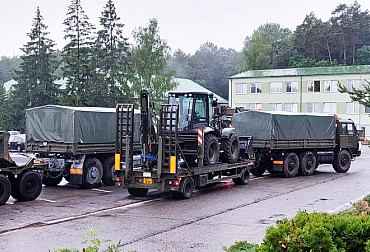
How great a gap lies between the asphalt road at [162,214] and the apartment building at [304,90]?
49.2 meters

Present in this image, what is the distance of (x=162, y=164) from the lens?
1578 cm

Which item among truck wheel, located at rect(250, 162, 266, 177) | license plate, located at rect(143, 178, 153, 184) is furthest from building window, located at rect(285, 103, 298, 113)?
license plate, located at rect(143, 178, 153, 184)

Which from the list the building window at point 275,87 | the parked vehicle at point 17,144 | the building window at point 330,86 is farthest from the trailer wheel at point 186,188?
the building window at point 275,87

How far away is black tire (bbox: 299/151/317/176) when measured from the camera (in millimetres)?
24062

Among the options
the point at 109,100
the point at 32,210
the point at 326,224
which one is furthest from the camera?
the point at 109,100

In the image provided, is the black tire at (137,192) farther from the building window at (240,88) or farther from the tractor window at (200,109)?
the building window at (240,88)

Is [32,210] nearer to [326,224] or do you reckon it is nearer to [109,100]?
[326,224]

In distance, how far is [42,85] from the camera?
54719mm

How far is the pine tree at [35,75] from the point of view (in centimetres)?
5481

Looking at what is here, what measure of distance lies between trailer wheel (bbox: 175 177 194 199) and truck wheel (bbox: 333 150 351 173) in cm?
1209

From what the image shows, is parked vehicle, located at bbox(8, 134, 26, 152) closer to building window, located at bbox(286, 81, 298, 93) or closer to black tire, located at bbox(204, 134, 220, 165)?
black tire, located at bbox(204, 134, 220, 165)

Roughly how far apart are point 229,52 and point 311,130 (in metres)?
116

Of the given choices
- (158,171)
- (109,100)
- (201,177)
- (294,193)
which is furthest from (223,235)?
(109,100)

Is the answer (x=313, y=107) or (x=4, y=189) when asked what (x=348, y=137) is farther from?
(x=313, y=107)
